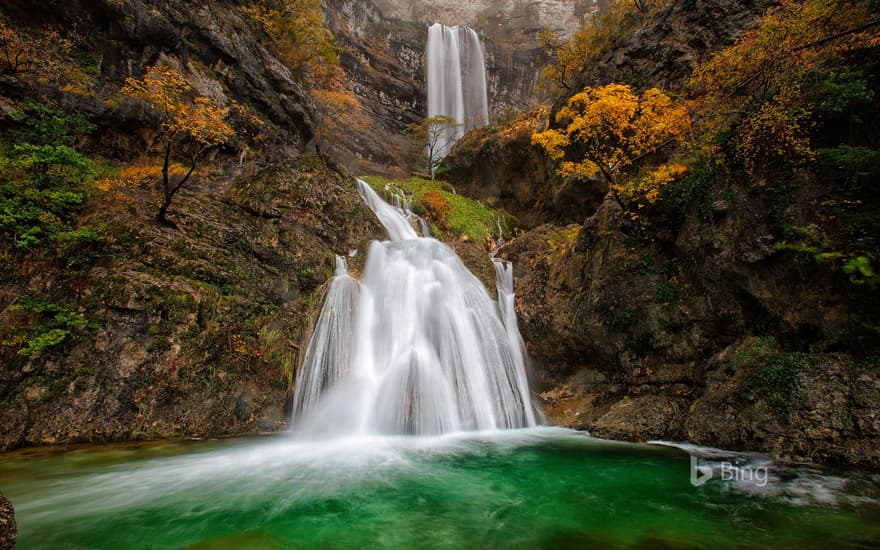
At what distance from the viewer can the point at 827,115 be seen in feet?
20.5

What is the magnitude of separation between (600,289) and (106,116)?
13.9 metres

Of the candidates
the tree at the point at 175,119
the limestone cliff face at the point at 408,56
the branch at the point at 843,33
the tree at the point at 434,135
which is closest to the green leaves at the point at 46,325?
the tree at the point at 175,119

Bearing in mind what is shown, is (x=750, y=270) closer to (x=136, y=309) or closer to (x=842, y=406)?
(x=842, y=406)

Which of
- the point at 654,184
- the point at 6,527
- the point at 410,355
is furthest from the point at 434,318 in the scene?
the point at 6,527

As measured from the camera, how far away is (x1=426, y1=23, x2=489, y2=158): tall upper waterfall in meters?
33.7

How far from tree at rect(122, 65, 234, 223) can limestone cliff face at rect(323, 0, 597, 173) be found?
13.2m

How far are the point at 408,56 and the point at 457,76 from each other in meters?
4.85

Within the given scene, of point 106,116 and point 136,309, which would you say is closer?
point 136,309

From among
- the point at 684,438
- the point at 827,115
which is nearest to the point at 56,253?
the point at 684,438

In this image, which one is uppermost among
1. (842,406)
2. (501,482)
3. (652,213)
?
(652,213)

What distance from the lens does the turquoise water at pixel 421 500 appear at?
3.62 meters

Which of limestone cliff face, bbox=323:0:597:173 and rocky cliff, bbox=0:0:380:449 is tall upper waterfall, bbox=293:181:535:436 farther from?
limestone cliff face, bbox=323:0:597:173

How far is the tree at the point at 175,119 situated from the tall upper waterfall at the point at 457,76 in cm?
2469

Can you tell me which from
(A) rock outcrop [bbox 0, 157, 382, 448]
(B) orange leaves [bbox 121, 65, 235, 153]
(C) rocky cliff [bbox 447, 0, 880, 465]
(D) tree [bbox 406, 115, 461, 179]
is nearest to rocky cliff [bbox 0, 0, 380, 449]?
(A) rock outcrop [bbox 0, 157, 382, 448]
